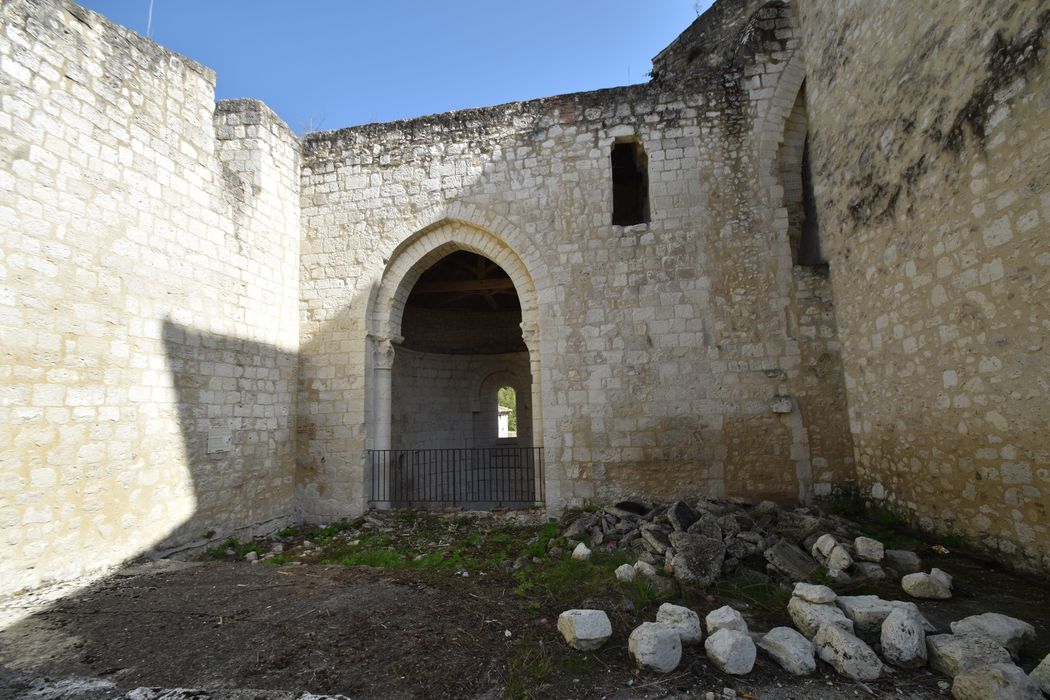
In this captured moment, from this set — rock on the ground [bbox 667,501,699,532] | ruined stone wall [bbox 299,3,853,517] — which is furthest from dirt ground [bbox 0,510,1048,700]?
ruined stone wall [bbox 299,3,853,517]

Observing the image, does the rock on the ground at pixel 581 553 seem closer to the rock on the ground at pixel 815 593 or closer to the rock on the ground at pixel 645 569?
the rock on the ground at pixel 645 569

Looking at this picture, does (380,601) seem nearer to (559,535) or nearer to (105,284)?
(559,535)

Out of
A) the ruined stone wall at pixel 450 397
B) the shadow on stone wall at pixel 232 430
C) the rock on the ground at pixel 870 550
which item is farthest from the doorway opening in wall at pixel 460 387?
the rock on the ground at pixel 870 550

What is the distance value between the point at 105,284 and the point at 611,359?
5668mm

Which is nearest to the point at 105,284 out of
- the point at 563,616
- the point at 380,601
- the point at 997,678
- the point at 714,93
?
the point at 380,601

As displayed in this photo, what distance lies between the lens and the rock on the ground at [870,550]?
13.3 ft

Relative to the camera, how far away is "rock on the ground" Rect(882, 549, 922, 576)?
3939 millimetres

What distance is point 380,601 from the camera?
374 cm

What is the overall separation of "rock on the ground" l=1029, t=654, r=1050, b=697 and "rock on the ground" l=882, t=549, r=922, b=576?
1.69 metres

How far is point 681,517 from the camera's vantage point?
515 centimetres

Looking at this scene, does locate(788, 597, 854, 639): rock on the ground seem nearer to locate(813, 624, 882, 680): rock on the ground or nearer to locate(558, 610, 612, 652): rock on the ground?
locate(813, 624, 882, 680): rock on the ground

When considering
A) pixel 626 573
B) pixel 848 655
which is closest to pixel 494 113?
pixel 626 573

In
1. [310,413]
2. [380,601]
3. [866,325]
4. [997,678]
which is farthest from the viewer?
[310,413]

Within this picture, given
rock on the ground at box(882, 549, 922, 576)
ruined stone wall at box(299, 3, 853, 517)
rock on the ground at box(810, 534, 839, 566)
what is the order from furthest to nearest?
ruined stone wall at box(299, 3, 853, 517)
rock on the ground at box(810, 534, 839, 566)
rock on the ground at box(882, 549, 922, 576)
